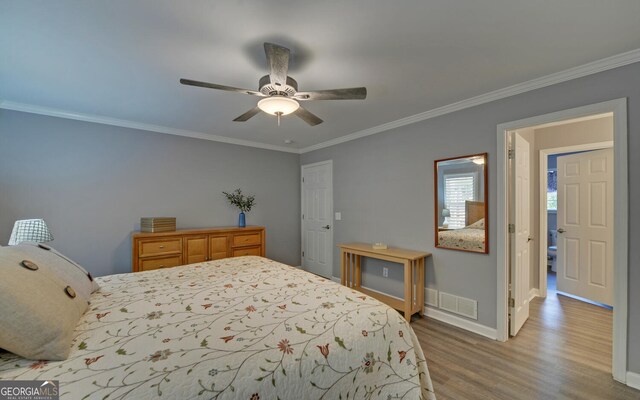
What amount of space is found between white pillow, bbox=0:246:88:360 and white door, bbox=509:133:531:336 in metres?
3.33

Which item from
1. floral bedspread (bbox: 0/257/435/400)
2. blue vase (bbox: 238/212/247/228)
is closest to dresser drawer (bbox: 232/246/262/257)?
blue vase (bbox: 238/212/247/228)

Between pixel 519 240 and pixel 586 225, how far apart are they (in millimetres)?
1759

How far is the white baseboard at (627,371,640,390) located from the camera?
191 centimetres

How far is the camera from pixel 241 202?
172 inches

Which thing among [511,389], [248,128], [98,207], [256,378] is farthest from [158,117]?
[511,389]

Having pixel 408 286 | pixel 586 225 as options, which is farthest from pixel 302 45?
pixel 586 225

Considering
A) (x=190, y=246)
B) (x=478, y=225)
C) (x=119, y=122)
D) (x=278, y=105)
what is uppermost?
(x=119, y=122)

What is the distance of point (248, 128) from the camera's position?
12.3 feet

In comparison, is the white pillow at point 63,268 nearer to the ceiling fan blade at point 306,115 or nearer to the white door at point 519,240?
the ceiling fan blade at point 306,115

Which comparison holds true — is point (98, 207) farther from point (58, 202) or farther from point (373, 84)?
point (373, 84)

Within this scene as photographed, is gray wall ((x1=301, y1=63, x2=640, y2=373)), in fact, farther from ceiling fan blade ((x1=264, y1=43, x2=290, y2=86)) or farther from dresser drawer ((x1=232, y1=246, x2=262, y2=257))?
ceiling fan blade ((x1=264, y1=43, x2=290, y2=86))

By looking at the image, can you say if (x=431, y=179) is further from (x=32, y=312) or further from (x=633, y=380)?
(x=32, y=312)

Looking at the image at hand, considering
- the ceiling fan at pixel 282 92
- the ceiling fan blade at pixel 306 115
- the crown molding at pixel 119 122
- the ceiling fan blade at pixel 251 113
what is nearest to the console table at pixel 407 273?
the ceiling fan blade at pixel 306 115

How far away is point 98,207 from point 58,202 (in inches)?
14.2
